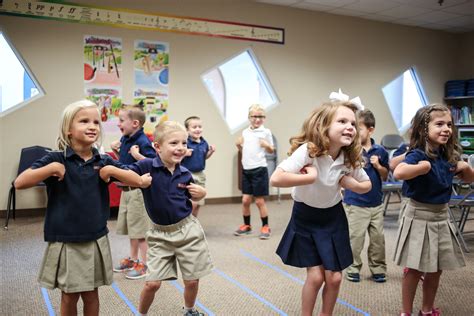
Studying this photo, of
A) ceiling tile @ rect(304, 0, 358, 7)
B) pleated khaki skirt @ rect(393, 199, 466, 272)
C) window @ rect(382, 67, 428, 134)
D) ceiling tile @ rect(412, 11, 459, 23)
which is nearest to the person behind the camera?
pleated khaki skirt @ rect(393, 199, 466, 272)

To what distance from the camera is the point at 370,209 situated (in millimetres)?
3033

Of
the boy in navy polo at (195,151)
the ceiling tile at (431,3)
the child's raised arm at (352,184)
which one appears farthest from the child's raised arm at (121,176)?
the ceiling tile at (431,3)

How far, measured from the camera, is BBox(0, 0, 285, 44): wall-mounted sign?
5.19 meters

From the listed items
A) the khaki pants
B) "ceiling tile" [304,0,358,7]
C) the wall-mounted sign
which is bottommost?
the khaki pants

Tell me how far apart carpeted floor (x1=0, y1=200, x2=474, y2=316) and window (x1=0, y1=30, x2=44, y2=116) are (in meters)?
1.96

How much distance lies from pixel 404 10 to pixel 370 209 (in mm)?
5158

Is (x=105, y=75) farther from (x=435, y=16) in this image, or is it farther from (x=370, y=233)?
(x=435, y=16)

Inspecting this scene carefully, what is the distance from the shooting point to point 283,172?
1.83 metres

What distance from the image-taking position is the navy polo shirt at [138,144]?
2895 mm

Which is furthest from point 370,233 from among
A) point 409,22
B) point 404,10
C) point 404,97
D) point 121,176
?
point 404,97

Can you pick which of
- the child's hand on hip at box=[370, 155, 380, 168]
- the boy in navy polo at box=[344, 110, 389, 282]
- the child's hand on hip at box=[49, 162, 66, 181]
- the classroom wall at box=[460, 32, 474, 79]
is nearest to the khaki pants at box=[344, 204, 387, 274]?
the boy in navy polo at box=[344, 110, 389, 282]

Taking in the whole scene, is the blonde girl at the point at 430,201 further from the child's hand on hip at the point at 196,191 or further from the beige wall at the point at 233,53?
the beige wall at the point at 233,53

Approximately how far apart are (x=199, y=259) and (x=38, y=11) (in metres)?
4.43

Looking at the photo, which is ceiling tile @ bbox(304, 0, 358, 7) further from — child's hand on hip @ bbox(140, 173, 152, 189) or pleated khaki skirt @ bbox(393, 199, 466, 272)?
child's hand on hip @ bbox(140, 173, 152, 189)
